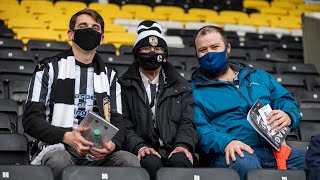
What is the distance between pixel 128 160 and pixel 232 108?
3.09 ft

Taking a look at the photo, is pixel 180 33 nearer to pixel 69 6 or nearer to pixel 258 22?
pixel 258 22

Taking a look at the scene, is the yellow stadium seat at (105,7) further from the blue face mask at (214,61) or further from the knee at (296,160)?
the knee at (296,160)

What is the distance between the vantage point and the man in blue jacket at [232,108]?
4.28 m

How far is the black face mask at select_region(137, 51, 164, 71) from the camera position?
469cm

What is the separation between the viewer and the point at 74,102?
4.30 meters

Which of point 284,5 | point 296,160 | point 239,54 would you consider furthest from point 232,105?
point 284,5

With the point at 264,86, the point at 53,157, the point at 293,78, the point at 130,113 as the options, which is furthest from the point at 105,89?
the point at 293,78

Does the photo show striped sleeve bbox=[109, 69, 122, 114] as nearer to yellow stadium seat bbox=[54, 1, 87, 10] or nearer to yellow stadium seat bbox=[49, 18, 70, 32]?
yellow stadium seat bbox=[49, 18, 70, 32]

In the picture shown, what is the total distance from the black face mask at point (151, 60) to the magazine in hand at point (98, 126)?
34.9 inches

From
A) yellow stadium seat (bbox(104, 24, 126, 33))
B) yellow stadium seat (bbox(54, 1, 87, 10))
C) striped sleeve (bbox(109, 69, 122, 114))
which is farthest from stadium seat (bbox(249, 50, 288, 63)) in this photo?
striped sleeve (bbox(109, 69, 122, 114))

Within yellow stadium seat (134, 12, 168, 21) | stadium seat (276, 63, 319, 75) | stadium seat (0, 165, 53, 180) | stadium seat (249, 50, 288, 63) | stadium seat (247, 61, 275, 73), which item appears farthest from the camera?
yellow stadium seat (134, 12, 168, 21)

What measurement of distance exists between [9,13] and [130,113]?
6.13 meters

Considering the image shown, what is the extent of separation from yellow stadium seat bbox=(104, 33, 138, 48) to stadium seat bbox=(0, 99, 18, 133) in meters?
3.83

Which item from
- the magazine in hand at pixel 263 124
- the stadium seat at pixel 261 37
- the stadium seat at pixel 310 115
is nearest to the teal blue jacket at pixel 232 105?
the magazine in hand at pixel 263 124
